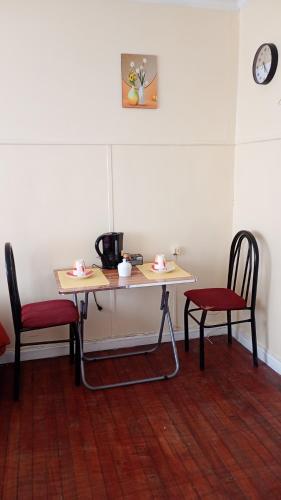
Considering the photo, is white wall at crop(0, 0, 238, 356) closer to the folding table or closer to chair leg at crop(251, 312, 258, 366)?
the folding table

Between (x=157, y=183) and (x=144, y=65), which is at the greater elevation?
(x=144, y=65)

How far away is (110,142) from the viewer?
9.36 feet

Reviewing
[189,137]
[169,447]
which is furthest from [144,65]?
[169,447]

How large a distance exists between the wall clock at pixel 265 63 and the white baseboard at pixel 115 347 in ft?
5.99

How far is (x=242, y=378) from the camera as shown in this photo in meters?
2.67

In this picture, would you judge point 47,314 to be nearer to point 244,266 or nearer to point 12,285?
point 12,285

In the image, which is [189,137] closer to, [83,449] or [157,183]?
[157,183]

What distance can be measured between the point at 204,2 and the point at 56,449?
2948 millimetres

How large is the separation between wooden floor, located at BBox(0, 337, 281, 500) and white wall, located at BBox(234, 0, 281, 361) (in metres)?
0.46

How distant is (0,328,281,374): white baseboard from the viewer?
9.43ft

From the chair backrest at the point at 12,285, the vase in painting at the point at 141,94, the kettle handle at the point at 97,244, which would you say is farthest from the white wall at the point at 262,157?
the chair backrest at the point at 12,285

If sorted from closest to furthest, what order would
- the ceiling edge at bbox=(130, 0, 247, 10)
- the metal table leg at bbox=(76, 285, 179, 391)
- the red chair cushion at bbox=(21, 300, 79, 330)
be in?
the red chair cushion at bbox=(21, 300, 79, 330) → the metal table leg at bbox=(76, 285, 179, 391) → the ceiling edge at bbox=(130, 0, 247, 10)

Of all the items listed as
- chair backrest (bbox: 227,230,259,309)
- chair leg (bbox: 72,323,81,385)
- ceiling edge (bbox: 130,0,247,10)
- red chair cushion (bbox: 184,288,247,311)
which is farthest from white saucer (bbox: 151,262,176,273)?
ceiling edge (bbox: 130,0,247,10)

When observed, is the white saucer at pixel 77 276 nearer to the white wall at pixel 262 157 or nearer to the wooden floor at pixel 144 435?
the wooden floor at pixel 144 435
